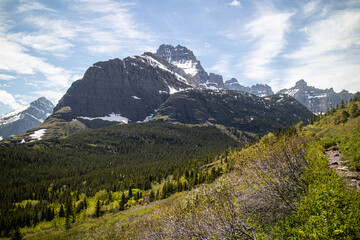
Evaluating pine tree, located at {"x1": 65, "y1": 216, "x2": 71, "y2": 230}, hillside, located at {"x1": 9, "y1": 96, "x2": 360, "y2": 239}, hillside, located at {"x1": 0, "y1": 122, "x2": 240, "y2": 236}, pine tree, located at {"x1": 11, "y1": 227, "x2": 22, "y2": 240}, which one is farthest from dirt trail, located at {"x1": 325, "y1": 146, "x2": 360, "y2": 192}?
pine tree, located at {"x1": 11, "y1": 227, "x2": 22, "y2": 240}

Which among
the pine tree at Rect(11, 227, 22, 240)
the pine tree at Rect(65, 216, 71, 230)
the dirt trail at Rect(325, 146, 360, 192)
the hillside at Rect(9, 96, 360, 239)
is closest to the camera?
the hillside at Rect(9, 96, 360, 239)

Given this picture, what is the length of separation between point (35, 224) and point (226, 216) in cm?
8063

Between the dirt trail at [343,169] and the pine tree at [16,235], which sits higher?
the dirt trail at [343,169]

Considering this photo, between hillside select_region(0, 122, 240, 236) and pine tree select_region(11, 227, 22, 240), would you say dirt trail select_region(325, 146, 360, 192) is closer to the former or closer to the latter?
hillside select_region(0, 122, 240, 236)

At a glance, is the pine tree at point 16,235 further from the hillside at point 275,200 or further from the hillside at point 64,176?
the hillside at point 275,200

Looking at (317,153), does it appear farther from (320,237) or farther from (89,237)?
(89,237)

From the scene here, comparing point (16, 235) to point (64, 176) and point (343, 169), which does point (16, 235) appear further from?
point (64, 176)

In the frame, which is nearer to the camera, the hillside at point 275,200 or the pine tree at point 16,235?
the hillside at point 275,200

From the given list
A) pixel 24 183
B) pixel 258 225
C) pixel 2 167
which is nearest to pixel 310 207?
pixel 258 225

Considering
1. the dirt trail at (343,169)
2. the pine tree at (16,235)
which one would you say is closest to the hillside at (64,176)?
the pine tree at (16,235)

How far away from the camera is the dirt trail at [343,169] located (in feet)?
32.2

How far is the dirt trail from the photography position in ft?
32.2

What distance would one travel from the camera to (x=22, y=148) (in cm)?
17112

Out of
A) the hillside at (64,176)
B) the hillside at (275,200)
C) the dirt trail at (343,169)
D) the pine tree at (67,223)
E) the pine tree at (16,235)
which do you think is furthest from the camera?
the hillside at (64,176)
